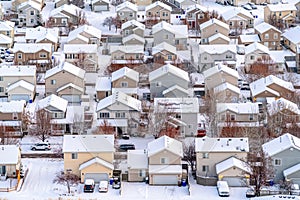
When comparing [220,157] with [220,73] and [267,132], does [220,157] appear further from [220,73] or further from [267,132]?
[220,73]

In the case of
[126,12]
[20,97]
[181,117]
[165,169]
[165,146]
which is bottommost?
[165,169]

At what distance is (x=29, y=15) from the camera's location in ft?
99.6

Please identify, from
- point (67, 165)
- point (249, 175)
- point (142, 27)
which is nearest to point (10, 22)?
point (142, 27)

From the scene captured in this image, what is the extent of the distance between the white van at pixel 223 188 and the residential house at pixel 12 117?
17.1ft

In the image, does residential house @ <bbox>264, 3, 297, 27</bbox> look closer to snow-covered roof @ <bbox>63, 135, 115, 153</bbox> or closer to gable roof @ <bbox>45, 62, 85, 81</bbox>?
gable roof @ <bbox>45, 62, 85, 81</bbox>

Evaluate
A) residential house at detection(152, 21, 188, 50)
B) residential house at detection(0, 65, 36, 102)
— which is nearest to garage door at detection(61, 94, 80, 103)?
residential house at detection(0, 65, 36, 102)

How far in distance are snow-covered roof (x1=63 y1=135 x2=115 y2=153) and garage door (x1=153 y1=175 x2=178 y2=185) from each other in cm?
106

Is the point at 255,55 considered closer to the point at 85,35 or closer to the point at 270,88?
the point at 270,88

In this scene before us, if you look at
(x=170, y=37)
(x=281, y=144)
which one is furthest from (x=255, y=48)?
(x=281, y=144)

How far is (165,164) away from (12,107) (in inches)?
189

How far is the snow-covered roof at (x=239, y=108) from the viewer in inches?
812

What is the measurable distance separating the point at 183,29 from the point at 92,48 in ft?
11.3

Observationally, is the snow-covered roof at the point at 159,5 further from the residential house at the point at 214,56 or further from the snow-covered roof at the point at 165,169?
the snow-covered roof at the point at 165,169

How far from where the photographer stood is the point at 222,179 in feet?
57.8
